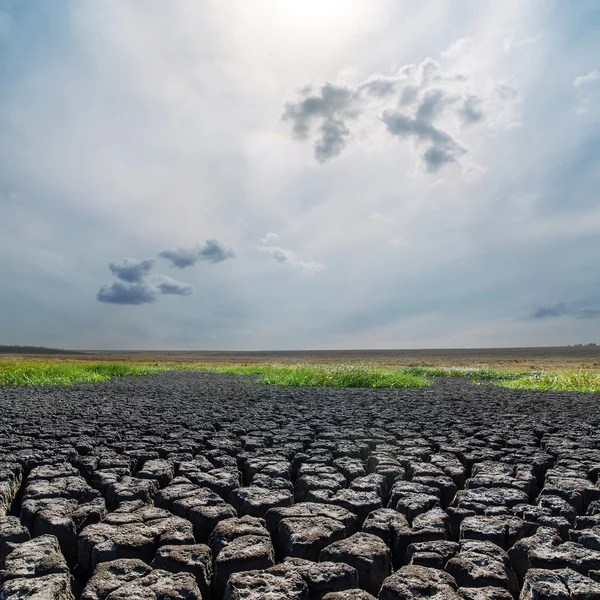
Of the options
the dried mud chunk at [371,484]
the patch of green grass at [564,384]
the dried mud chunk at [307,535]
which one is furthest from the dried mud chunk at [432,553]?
the patch of green grass at [564,384]

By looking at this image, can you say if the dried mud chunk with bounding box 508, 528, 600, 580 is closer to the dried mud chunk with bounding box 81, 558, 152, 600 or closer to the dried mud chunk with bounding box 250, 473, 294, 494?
the dried mud chunk with bounding box 250, 473, 294, 494

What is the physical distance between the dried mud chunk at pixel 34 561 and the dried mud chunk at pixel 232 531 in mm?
715

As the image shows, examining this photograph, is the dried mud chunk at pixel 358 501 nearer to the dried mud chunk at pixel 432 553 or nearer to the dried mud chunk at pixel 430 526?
the dried mud chunk at pixel 430 526

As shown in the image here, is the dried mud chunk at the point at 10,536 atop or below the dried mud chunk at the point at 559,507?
below

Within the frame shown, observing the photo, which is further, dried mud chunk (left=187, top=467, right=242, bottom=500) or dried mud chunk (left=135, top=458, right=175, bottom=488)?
dried mud chunk (left=135, top=458, right=175, bottom=488)

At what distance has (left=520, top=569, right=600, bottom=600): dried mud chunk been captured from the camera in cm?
211

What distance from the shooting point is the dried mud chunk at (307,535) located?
2.56 m

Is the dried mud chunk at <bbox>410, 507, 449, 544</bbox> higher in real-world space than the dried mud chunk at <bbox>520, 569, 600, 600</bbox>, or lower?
higher

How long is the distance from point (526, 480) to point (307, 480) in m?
1.66

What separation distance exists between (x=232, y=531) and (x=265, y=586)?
63cm

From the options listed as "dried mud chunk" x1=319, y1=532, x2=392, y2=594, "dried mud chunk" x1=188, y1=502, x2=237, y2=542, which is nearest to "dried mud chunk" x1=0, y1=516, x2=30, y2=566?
"dried mud chunk" x1=188, y1=502, x2=237, y2=542

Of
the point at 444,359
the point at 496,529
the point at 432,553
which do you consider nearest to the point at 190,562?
the point at 432,553

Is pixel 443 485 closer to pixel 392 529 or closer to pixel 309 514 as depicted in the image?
pixel 392 529

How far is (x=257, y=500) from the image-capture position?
327cm
